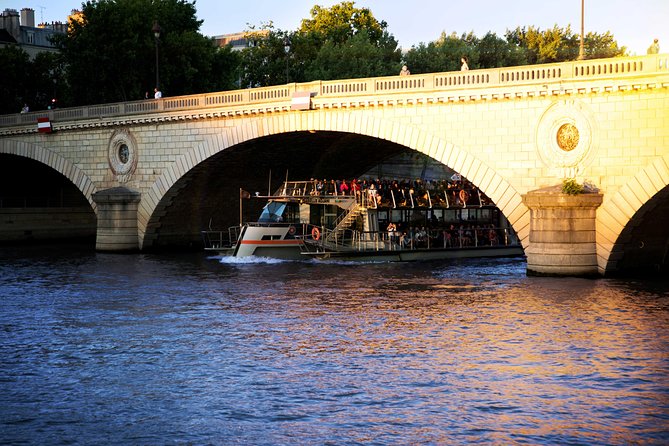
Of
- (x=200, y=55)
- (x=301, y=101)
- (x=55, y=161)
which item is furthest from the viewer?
(x=200, y=55)

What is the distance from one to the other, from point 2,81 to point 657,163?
56780mm

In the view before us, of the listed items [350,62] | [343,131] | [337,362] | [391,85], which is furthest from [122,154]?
[337,362]

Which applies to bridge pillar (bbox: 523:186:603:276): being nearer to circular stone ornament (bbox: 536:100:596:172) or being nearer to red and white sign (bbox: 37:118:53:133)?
circular stone ornament (bbox: 536:100:596:172)

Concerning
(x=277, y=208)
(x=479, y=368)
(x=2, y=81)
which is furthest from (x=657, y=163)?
(x=2, y=81)

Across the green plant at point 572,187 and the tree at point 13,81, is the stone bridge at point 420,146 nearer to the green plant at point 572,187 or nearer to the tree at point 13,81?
the green plant at point 572,187

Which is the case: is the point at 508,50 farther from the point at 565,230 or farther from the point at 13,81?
the point at 565,230

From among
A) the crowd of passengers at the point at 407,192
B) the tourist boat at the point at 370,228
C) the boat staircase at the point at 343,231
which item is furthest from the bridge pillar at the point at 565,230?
the boat staircase at the point at 343,231

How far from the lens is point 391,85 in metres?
41.0

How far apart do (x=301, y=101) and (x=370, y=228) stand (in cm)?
692

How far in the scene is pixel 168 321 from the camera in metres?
28.9

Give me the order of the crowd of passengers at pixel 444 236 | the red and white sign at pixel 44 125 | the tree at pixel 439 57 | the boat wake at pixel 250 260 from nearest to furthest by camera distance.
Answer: the boat wake at pixel 250 260
the crowd of passengers at pixel 444 236
the red and white sign at pixel 44 125
the tree at pixel 439 57

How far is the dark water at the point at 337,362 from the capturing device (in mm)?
18359

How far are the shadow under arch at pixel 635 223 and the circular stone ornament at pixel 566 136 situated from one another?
1875 millimetres

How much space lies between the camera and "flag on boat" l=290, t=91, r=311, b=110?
1714 inches
